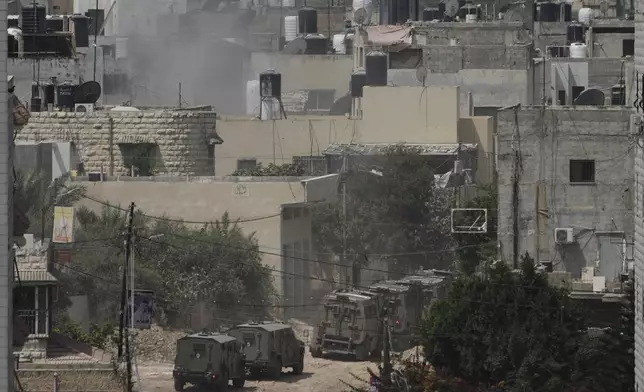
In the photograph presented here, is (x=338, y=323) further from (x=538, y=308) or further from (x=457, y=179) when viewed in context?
(x=457, y=179)

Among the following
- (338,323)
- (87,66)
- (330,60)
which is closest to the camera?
(338,323)

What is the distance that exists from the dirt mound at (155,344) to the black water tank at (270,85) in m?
20.4

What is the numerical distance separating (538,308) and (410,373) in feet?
7.53

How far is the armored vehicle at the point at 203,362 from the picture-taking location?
48.2 m

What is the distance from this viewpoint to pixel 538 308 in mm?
45469

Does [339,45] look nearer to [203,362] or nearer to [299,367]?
[299,367]

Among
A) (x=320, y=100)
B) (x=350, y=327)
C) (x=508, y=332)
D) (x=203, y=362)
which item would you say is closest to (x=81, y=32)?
(x=320, y=100)

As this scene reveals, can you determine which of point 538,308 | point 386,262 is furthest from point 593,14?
point 538,308

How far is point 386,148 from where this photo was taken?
6844 centimetres

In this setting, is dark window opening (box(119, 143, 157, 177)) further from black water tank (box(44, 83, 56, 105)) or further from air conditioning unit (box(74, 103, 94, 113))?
black water tank (box(44, 83, 56, 105))

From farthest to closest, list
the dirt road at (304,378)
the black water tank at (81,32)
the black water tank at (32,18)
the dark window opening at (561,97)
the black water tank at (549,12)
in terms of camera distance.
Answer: the black water tank at (549,12) < the black water tank at (81,32) < the dark window opening at (561,97) < the black water tank at (32,18) < the dirt road at (304,378)

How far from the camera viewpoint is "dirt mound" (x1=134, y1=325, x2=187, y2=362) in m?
52.0

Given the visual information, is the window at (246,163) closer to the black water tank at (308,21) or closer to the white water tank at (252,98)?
the white water tank at (252,98)

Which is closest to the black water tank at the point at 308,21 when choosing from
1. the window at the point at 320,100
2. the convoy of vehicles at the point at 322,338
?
the window at the point at 320,100
